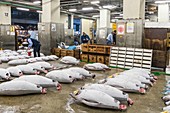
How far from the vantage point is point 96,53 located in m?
7.28

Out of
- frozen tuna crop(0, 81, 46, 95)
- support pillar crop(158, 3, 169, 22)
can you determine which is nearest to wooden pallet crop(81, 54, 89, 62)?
frozen tuna crop(0, 81, 46, 95)

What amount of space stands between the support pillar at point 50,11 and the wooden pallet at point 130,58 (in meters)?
4.42

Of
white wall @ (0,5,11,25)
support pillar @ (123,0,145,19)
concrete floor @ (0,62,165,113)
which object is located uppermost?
white wall @ (0,5,11,25)

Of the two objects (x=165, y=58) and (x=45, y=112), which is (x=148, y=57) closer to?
(x=165, y=58)

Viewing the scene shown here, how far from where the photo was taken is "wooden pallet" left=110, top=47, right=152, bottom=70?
6.01 meters

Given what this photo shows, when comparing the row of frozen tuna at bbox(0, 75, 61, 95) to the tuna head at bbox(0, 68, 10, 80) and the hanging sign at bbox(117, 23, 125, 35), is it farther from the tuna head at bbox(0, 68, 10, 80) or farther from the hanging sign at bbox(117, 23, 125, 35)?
the hanging sign at bbox(117, 23, 125, 35)

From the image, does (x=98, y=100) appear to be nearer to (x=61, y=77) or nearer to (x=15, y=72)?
(x=61, y=77)

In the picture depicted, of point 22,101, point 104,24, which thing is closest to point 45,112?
point 22,101

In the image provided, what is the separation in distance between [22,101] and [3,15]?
10390 mm

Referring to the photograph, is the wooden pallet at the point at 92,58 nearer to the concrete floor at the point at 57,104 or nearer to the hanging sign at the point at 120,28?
the hanging sign at the point at 120,28

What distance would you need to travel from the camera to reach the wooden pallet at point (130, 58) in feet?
19.7

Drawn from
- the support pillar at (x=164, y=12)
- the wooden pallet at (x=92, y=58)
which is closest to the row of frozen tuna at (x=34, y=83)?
the wooden pallet at (x=92, y=58)

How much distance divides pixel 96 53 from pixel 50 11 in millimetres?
3893

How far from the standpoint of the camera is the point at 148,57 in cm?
600
